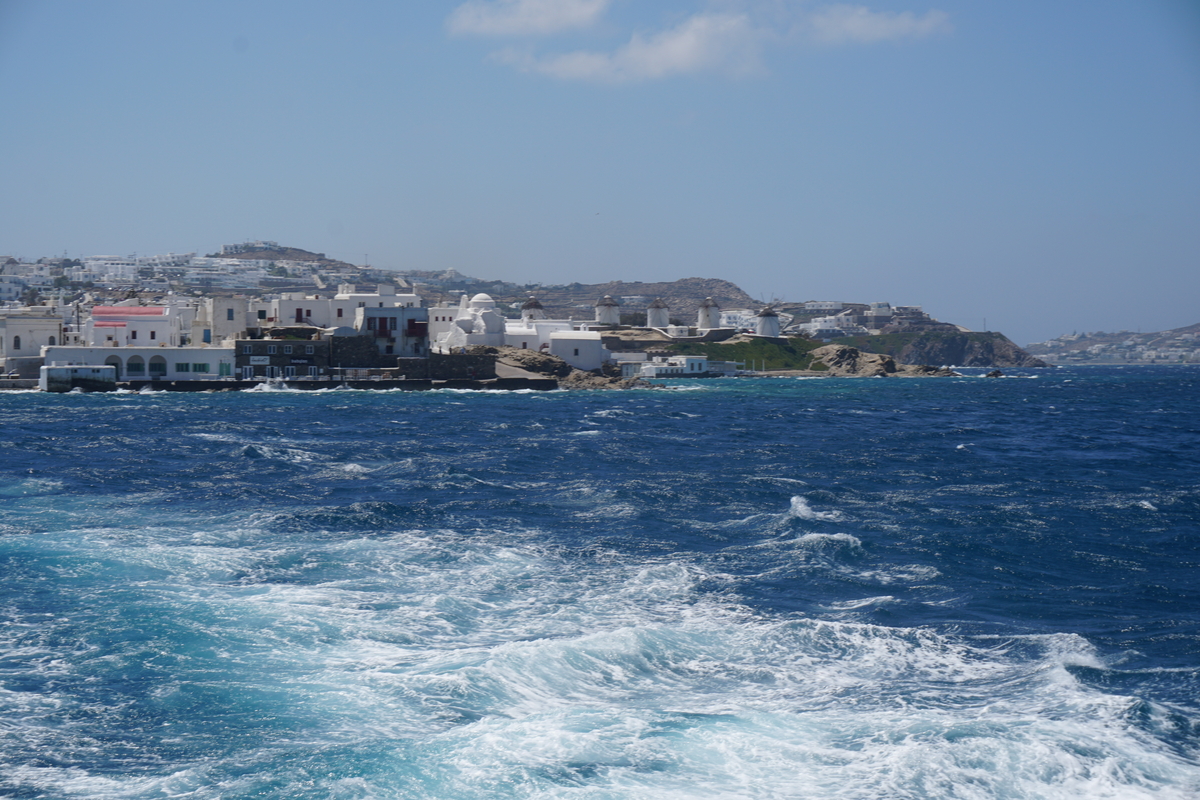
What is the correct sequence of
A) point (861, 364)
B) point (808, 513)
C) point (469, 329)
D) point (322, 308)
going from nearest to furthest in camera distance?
1. point (808, 513)
2. point (322, 308)
3. point (469, 329)
4. point (861, 364)

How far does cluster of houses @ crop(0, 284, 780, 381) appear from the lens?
74625 mm

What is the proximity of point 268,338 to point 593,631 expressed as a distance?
73626 millimetres

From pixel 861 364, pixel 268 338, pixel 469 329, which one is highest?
pixel 469 329

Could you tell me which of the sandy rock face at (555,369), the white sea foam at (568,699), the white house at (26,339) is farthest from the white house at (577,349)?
the white sea foam at (568,699)

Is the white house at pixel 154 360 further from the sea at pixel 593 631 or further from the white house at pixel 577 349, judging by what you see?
the sea at pixel 593 631

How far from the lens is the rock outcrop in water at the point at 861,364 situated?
A: 13012 centimetres

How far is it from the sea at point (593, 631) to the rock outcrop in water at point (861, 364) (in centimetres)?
9951

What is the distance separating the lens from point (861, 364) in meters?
132

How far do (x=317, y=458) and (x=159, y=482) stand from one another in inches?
254

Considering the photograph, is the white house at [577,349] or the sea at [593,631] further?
the white house at [577,349]

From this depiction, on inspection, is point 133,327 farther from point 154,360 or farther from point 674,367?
point 674,367

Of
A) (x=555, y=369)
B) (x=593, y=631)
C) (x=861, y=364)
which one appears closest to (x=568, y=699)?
(x=593, y=631)

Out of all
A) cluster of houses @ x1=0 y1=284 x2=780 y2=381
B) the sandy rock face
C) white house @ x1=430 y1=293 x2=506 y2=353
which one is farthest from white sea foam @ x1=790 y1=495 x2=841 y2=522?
white house @ x1=430 y1=293 x2=506 y2=353

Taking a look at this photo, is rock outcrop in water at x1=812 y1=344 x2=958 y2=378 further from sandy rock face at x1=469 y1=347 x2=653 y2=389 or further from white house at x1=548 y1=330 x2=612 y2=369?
sandy rock face at x1=469 y1=347 x2=653 y2=389
